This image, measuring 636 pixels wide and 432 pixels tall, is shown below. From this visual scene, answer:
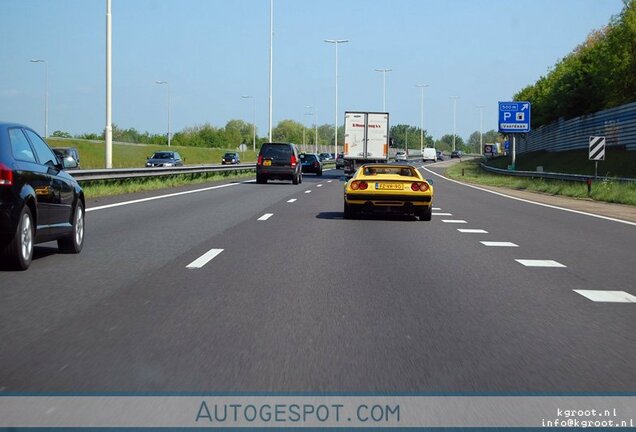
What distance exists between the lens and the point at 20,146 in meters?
10.1

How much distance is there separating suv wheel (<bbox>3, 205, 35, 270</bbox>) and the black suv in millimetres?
29685

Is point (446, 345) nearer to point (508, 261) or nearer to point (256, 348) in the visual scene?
point (256, 348)

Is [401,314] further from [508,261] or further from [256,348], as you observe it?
[508,261]

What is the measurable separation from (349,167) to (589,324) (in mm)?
38727

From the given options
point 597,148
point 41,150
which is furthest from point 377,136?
point 41,150

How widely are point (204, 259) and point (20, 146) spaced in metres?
2.44

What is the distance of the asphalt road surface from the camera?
5.35 m

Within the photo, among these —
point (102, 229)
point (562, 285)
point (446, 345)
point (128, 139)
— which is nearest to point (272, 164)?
point (102, 229)

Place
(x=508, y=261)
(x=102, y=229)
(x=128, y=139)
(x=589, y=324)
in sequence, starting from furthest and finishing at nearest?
(x=128, y=139) < (x=102, y=229) < (x=508, y=261) < (x=589, y=324)

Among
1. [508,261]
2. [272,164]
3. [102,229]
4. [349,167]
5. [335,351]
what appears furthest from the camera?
[349,167]

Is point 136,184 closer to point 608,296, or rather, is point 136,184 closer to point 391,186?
point 391,186

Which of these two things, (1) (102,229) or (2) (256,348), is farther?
(1) (102,229)

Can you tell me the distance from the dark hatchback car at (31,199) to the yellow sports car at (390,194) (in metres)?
7.13

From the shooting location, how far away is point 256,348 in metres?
6.07
